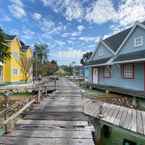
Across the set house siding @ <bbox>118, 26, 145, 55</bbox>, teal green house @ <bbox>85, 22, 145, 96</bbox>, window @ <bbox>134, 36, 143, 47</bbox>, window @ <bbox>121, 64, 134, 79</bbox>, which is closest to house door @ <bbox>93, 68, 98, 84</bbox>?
teal green house @ <bbox>85, 22, 145, 96</bbox>

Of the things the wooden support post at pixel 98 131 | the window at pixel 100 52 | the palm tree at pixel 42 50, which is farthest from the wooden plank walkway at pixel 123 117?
the palm tree at pixel 42 50

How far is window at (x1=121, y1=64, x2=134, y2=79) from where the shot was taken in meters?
18.1

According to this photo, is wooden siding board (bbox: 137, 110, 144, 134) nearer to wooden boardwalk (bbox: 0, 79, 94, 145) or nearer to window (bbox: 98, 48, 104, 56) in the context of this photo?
wooden boardwalk (bbox: 0, 79, 94, 145)

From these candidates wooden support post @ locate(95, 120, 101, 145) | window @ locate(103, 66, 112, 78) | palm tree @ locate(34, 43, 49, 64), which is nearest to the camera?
wooden support post @ locate(95, 120, 101, 145)

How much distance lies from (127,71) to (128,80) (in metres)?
0.85

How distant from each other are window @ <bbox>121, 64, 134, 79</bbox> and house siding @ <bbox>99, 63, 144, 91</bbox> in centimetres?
36

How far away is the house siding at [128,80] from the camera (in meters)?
16.6

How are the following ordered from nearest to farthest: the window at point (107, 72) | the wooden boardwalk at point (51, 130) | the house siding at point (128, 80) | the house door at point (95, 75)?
the wooden boardwalk at point (51, 130)
the house siding at point (128, 80)
the window at point (107, 72)
the house door at point (95, 75)

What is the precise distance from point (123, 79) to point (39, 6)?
1239cm

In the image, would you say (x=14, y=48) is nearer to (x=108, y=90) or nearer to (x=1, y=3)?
(x=1, y=3)

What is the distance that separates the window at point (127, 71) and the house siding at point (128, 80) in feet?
1.17

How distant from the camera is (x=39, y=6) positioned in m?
23.8

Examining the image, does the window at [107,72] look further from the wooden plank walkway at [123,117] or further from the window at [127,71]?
the wooden plank walkway at [123,117]

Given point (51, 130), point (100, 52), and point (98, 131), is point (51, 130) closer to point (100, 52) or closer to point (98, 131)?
point (98, 131)
